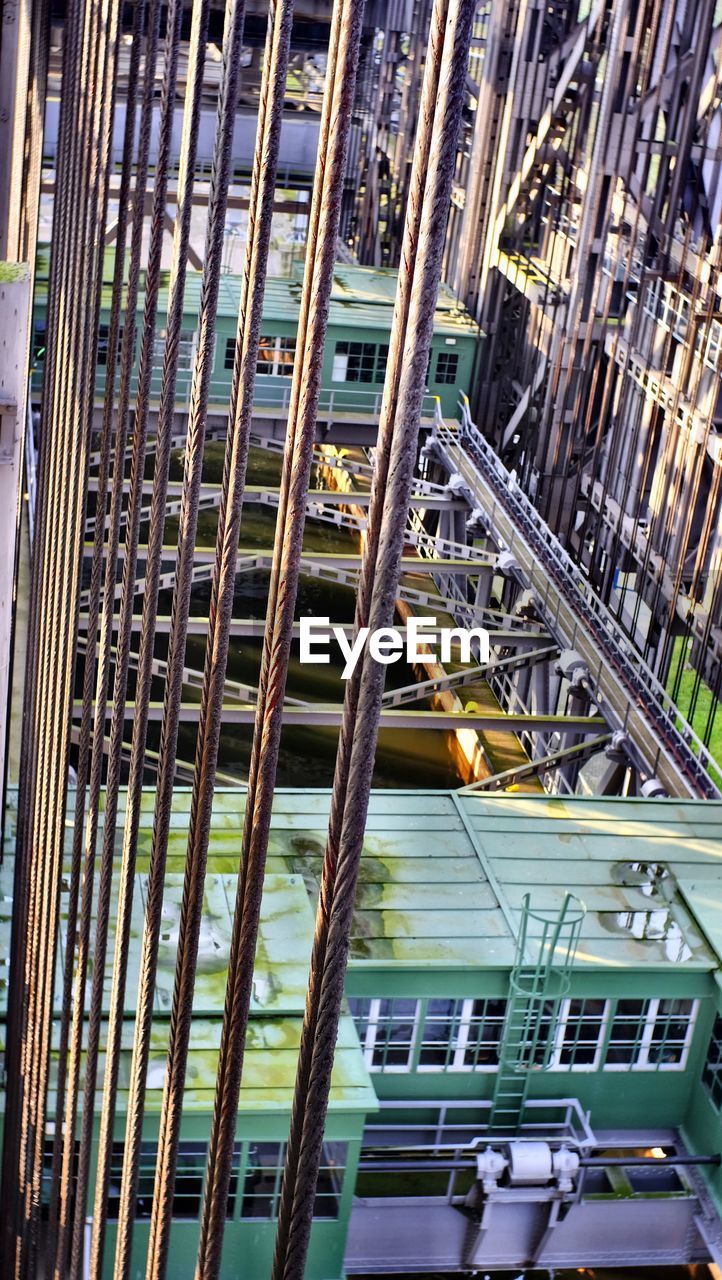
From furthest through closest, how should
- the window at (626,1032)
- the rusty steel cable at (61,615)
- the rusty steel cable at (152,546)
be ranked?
the window at (626,1032) < the rusty steel cable at (61,615) < the rusty steel cable at (152,546)

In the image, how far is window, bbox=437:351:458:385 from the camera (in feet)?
105

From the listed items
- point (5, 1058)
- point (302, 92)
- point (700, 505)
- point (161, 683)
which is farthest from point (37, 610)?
point (302, 92)

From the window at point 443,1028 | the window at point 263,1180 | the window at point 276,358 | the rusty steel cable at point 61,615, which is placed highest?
the rusty steel cable at point 61,615

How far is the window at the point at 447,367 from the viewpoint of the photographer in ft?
105

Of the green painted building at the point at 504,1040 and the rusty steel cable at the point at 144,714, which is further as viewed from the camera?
the green painted building at the point at 504,1040

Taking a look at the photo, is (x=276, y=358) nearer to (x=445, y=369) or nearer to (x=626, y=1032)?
(x=445, y=369)

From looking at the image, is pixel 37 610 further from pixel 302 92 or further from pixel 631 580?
pixel 302 92

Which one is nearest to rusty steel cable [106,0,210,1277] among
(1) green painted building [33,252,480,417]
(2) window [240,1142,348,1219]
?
(2) window [240,1142,348,1219]

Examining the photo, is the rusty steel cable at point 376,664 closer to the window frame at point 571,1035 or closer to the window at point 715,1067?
the window frame at point 571,1035

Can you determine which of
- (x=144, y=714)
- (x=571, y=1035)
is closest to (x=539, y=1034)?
(x=571, y=1035)

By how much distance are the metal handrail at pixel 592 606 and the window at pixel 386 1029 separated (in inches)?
226

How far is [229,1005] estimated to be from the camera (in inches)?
156

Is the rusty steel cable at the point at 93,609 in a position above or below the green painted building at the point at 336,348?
above

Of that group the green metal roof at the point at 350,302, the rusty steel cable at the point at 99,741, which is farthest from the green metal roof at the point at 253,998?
the green metal roof at the point at 350,302
